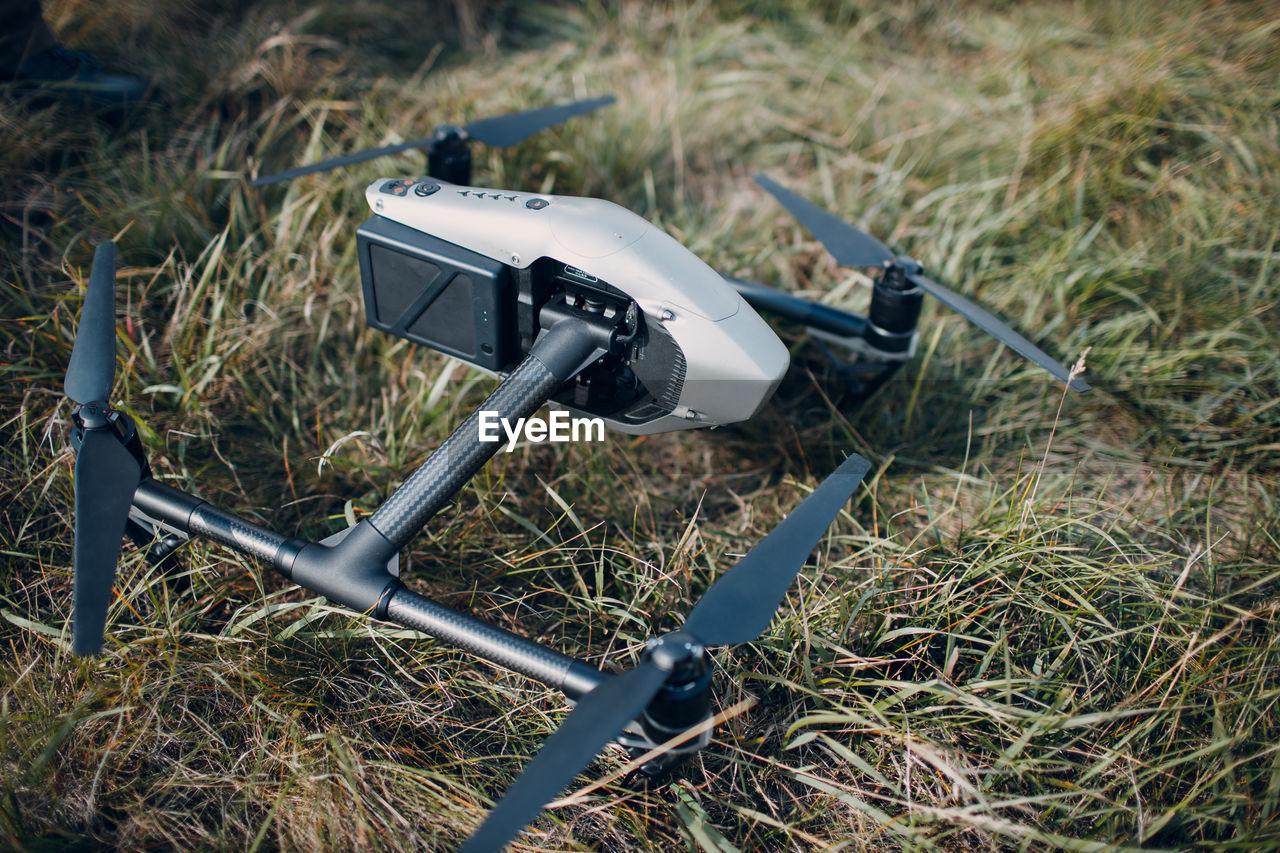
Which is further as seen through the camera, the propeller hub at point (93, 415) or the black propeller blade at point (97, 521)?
the propeller hub at point (93, 415)

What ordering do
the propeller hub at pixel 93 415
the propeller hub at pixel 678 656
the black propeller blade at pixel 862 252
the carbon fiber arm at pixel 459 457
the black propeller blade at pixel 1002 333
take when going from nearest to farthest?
the propeller hub at pixel 678 656, the propeller hub at pixel 93 415, the carbon fiber arm at pixel 459 457, the black propeller blade at pixel 1002 333, the black propeller blade at pixel 862 252

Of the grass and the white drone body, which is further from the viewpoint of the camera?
the white drone body

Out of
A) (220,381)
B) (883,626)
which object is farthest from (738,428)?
(220,381)

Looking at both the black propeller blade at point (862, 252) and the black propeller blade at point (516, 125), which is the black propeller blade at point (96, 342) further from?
the black propeller blade at point (862, 252)

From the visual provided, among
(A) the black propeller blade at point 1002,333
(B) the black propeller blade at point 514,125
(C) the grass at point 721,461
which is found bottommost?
(C) the grass at point 721,461

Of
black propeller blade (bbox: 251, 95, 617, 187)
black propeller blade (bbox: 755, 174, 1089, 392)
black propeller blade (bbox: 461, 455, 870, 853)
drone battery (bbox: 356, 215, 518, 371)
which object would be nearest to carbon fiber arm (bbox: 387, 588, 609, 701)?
black propeller blade (bbox: 461, 455, 870, 853)

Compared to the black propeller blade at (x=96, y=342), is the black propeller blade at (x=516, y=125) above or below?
above

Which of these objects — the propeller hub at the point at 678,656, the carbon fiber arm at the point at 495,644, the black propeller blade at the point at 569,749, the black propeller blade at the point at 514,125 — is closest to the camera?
the black propeller blade at the point at 569,749

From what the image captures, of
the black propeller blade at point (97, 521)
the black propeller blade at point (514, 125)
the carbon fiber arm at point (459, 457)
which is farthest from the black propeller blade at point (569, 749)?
the black propeller blade at point (514, 125)

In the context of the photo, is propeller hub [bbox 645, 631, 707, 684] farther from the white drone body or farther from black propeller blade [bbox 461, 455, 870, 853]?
the white drone body
